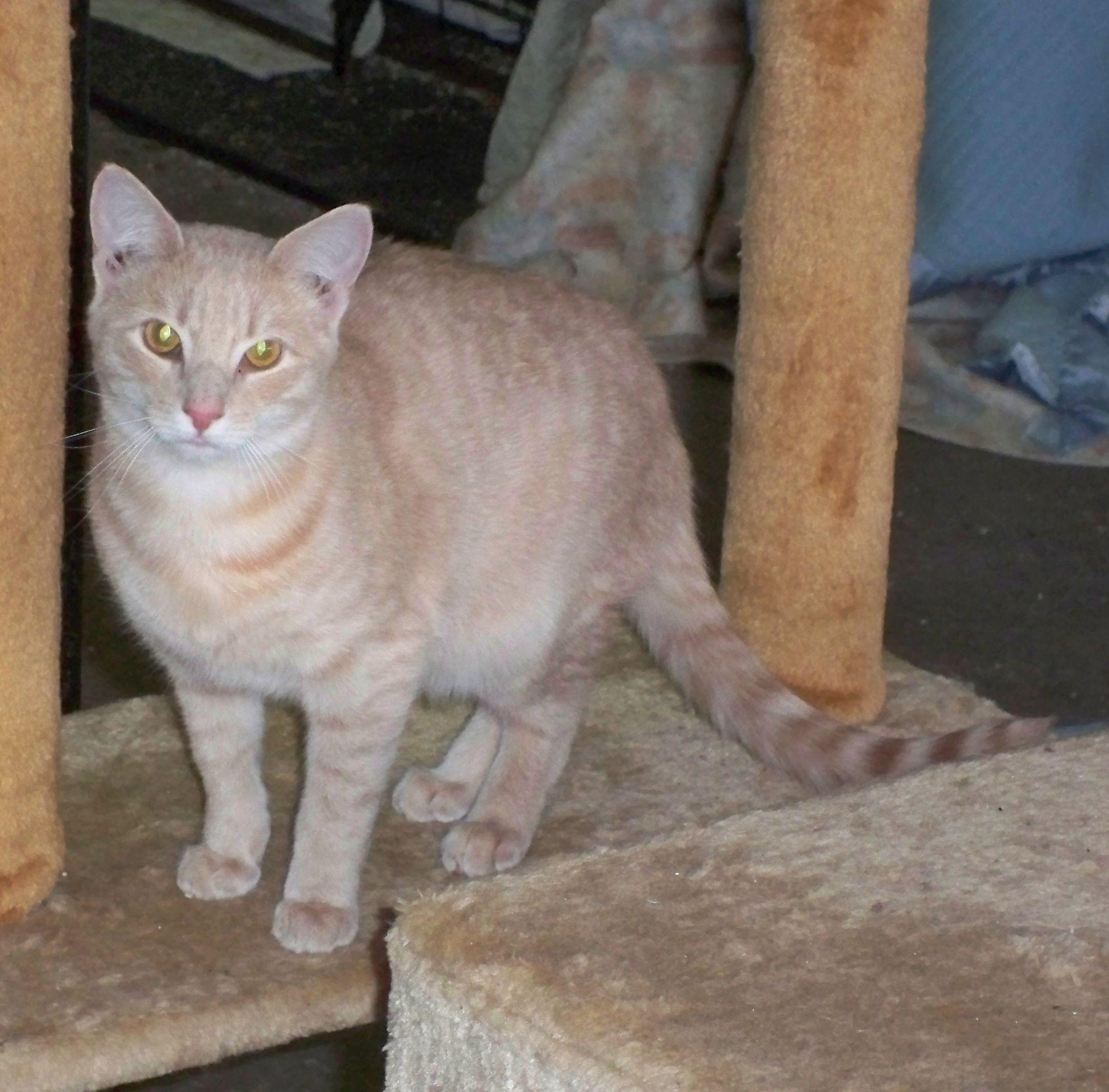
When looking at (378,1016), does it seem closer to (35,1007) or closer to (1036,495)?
(35,1007)

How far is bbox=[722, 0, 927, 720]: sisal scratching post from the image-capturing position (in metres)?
2.07

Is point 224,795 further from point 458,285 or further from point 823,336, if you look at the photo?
point 823,336

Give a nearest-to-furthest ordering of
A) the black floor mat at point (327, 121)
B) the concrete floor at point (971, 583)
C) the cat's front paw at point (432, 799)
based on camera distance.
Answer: the cat's front paw at point (432, 799)
the concrete floor at point (971, 583)
the black floor mat at point (327, 121)

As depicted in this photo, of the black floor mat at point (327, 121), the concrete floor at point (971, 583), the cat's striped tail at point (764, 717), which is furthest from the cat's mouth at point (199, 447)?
the black floor mat at point (327, 121)

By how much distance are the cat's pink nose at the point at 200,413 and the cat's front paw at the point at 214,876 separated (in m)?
0.55

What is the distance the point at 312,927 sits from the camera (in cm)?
185

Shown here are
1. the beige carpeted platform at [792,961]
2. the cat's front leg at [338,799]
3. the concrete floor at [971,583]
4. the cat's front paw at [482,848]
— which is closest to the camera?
the beige carpeted platform at [792,961]

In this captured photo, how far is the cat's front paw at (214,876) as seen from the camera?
193 centimetres

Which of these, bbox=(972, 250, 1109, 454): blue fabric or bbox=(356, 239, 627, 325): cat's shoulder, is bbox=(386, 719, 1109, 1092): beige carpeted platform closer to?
bbox=(356, 239, 627, 325): cat's shoulder

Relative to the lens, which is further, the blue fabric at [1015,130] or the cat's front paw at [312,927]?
the blue fabric at [1015,130]

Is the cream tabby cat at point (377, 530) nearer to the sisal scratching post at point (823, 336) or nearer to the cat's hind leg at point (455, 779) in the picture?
the cat's hind leg at point (455, 779)

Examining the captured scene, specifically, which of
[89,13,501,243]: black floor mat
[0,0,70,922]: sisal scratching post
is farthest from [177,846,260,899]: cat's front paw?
[89,13,501,243]: black floor mat

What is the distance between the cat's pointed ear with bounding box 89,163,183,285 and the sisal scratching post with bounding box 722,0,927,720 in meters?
0.77

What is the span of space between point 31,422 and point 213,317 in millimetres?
214
